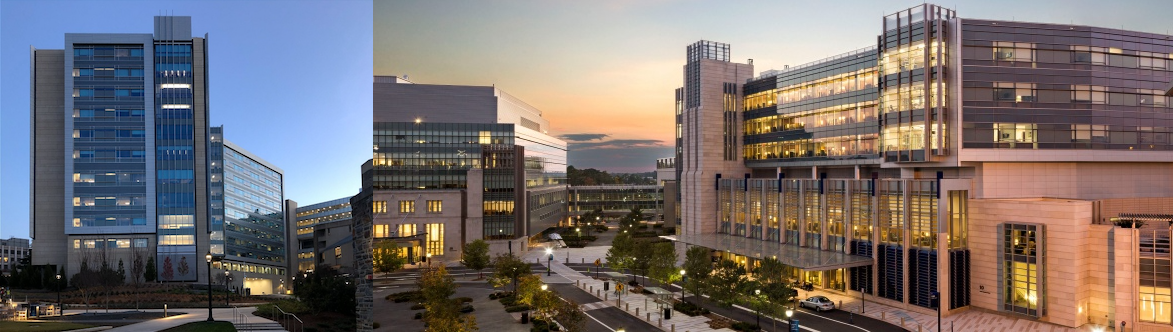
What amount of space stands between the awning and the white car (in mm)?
1761

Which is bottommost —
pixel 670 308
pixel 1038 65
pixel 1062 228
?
pixel 670 308

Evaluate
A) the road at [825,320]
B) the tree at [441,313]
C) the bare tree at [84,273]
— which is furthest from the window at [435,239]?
the tree at [441,313]

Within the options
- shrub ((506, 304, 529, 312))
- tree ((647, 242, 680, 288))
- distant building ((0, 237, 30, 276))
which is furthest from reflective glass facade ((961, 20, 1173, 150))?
distant building ((0, 237, 30, 276))

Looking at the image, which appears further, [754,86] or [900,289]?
[754,86]

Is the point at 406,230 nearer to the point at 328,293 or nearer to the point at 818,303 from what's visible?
the point at 818,303

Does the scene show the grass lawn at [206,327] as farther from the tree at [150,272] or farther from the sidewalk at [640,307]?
the tree at [150,272]

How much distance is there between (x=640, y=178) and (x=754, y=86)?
12068 centimetres

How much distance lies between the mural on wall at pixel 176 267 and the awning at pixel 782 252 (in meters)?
49.2

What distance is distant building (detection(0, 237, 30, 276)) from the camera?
60.9 meters

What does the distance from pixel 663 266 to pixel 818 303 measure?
8.62 metres

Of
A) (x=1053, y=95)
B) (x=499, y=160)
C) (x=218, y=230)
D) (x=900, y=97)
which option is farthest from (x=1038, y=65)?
(x=218, y=230)

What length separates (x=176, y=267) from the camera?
59.9 m

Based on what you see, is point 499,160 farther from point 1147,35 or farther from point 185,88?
point 1147,35

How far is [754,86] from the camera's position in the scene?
4850 cm
